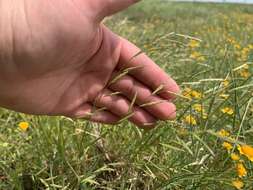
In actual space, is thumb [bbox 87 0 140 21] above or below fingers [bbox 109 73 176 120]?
above

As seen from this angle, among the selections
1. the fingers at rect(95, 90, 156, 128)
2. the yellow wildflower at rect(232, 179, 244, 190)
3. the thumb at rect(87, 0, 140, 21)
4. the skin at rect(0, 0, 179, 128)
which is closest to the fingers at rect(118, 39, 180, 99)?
the skin at rect(0, 0, 179, 128)

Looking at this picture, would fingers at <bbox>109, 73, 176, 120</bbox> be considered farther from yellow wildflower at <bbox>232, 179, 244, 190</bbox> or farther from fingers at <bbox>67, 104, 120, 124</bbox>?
yellow wildflower at <bbox>232, 179, 244, 190</bbox>

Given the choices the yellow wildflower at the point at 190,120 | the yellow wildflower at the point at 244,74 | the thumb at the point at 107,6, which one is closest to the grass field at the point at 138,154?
the yellow wildflower at the point at 190,120

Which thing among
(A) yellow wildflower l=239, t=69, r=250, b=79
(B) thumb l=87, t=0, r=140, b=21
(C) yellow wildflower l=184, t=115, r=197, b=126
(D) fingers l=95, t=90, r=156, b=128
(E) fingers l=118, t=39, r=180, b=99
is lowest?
(A) yellow wildflower l=239, t=69, r=250, b=79

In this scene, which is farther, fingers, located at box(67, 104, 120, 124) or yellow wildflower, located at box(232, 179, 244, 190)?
fingers, located at box(67, 104, 120, 124)

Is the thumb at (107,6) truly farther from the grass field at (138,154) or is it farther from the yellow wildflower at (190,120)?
the yellow wildflower at (190,120)

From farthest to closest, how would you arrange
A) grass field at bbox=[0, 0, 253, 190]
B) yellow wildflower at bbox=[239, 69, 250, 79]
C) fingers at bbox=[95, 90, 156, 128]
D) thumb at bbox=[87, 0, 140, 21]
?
yellow wildflower at bbox=[239, 69, 250, 79] → fingers at bbox=[95, 90, 156, 128] → grass field at bbox=[0, 0, 253, 190] → thumb at bbox=[87, 0, 140, 21]

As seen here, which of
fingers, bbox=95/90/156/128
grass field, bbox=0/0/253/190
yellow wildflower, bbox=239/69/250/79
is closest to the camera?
grass field, bbox=0/0/253/190

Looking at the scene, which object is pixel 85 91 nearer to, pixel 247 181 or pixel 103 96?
pixel 103 96
